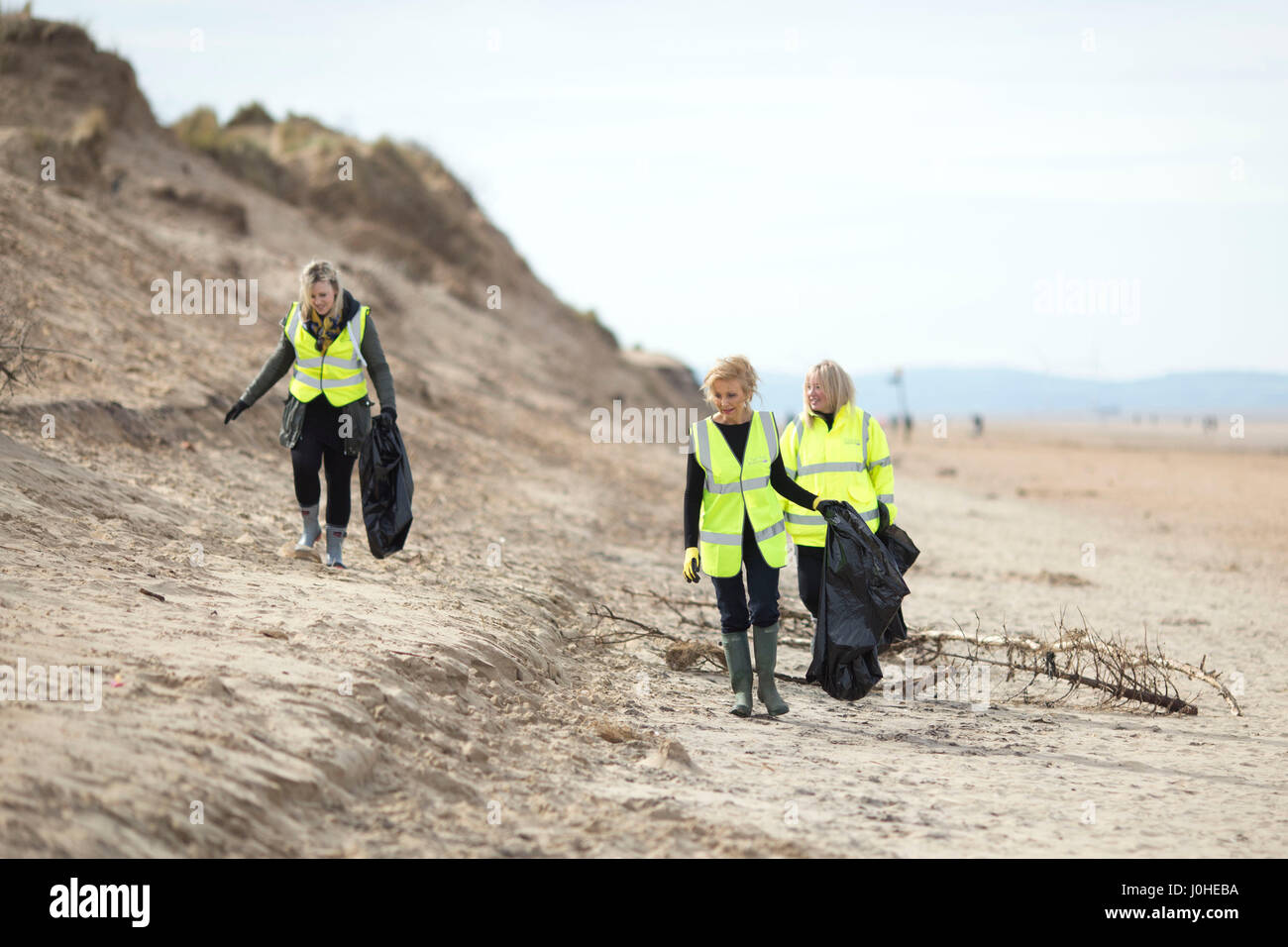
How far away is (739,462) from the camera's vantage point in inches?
208

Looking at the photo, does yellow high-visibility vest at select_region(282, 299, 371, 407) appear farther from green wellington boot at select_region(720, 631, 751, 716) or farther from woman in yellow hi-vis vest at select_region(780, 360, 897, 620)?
green wellington boot at select_region(720, 631, 751, 716)

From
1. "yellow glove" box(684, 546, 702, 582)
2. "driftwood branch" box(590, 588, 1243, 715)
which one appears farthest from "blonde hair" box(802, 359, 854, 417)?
"driftwood branch" box(590, 588, 1243, 715)

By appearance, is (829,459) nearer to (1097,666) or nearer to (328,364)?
(1097,666)

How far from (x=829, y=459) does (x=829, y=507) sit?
9.9 inches

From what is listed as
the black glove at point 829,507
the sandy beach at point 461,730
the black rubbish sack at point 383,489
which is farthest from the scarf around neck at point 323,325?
the black glove at point 829,507

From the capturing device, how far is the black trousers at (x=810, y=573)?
5.79m

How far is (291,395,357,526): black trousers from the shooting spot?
6.78m

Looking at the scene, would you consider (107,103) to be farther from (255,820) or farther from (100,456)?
(255,820)

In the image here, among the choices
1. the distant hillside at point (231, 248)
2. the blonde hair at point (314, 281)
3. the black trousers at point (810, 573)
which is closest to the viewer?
the black trousers at point (810, 573)

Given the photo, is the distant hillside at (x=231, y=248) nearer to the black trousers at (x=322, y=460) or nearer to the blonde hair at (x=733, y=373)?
the black trousers at (x=322, y=460)

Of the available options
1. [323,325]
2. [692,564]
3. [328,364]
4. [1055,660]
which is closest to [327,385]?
[328,364]

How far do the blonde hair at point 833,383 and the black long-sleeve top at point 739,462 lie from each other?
41 cm

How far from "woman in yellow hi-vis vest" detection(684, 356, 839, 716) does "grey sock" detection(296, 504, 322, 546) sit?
9.14 ft

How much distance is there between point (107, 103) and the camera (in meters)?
23.3
